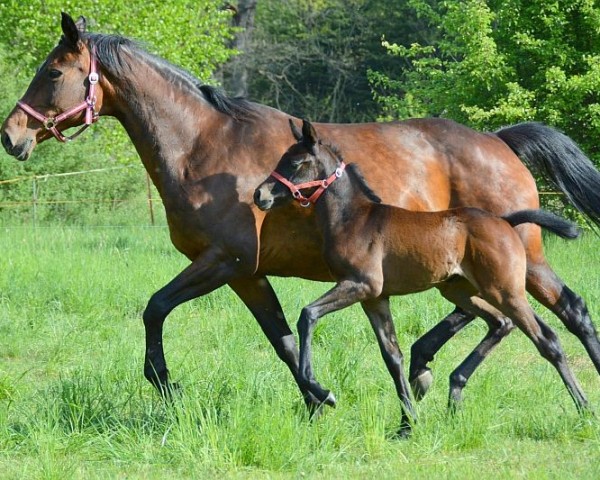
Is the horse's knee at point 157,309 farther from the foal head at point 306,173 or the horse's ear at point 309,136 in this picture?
the horse's ear at point 309,136

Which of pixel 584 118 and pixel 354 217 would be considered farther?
Answer: pixel 584 118

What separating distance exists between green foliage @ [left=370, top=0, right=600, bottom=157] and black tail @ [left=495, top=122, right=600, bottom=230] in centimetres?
803

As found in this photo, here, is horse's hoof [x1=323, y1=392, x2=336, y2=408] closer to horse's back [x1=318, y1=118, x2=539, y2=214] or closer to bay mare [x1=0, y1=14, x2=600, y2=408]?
bay mare [x1=0, y1=14, x2=600, y2=408]

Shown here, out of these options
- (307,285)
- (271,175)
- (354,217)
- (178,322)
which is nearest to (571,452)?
(354,217)

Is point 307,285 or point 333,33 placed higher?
point 307,285

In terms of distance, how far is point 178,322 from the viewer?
401 inches

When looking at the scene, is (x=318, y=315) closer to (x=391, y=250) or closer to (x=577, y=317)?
(x=391, y=250)

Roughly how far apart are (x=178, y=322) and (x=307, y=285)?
71.0 inches

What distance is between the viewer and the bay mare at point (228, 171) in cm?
658

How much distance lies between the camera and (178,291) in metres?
6.53

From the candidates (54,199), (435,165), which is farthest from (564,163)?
(54,199)

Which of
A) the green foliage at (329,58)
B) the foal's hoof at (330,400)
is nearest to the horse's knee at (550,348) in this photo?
the foal's hoof at (330,400)

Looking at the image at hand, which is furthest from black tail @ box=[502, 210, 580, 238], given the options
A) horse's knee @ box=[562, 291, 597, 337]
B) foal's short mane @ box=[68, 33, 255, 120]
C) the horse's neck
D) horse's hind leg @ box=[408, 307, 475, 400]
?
the horse's neck

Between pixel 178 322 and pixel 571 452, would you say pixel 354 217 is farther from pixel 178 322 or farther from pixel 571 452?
pixel 178 322
